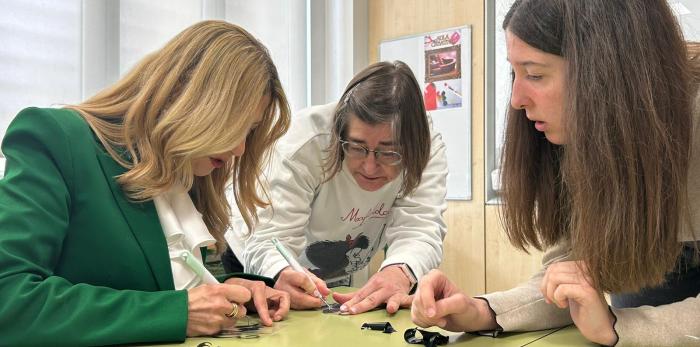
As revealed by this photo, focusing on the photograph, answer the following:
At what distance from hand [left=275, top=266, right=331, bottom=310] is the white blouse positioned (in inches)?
9.3

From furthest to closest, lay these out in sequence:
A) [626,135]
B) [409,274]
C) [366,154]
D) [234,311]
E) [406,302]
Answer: [366,154], [409,274], [406,302], [234,311], [626,135]

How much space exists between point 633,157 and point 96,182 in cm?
86

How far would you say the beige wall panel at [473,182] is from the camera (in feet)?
11.1

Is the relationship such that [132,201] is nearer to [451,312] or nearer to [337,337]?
[337,337]

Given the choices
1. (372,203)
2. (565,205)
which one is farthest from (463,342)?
(372,203)

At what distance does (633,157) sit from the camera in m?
0.89

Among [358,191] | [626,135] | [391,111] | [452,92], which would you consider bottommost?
[358,191]

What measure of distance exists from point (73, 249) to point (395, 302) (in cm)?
64

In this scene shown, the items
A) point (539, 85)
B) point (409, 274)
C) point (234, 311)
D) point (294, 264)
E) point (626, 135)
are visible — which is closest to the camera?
point (626, 135)

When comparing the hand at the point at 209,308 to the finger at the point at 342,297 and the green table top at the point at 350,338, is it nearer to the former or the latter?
the green table top at the point at 350,338

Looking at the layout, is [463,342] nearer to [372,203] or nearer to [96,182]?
[96,182]

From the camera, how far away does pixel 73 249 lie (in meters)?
1.11

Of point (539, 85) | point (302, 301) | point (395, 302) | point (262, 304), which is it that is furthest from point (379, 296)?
point (539, 85)

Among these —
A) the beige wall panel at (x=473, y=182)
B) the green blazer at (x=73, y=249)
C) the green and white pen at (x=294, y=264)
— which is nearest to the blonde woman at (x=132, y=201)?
the green blazer at (x=73, y=249)
